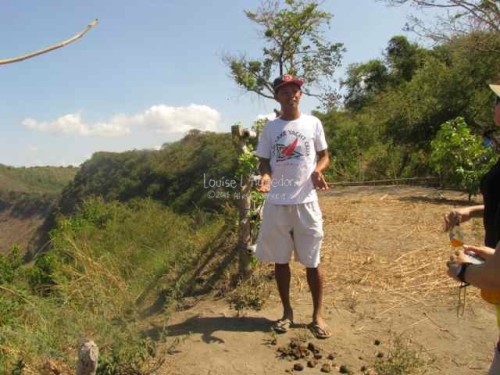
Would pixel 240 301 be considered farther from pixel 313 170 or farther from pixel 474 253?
pixel 474 253

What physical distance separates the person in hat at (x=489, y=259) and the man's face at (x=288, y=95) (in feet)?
5.50

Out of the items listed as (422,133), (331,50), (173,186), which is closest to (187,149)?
(173,186)

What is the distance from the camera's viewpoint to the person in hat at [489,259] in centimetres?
158

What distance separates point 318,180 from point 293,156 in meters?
0.24

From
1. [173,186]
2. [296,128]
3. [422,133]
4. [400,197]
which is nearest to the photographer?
[296,128]

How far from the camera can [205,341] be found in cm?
369

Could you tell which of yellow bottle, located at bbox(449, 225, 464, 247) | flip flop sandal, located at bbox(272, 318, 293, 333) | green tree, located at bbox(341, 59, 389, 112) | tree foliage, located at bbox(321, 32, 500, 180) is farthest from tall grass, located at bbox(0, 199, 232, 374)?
green tree, located at bbox(341, 59, 389, 112)

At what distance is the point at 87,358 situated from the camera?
7.95ft

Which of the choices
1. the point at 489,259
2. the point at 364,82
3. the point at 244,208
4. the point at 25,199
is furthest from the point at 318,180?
the point at 25,199

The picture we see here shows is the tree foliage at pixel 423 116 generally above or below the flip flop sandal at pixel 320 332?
above

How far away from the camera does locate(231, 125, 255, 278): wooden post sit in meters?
4.89

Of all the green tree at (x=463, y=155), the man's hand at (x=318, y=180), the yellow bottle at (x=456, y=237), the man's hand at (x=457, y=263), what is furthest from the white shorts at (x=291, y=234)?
the green tree at (x=463, y=155)

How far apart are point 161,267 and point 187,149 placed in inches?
1477

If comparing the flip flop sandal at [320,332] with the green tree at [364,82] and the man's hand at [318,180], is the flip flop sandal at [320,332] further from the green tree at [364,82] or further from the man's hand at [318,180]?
the green tree at [364,82]
